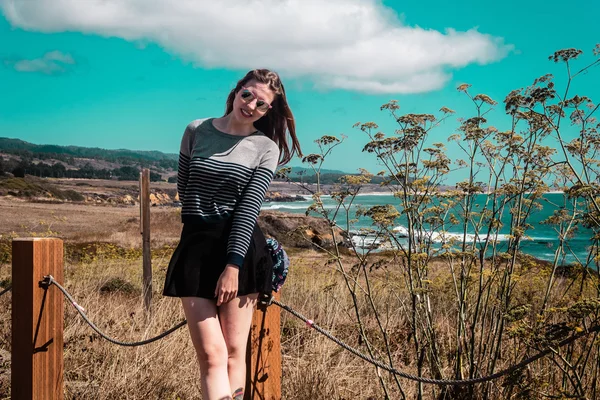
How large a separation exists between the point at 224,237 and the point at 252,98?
64cm

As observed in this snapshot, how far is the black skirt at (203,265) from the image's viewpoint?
2.31 m

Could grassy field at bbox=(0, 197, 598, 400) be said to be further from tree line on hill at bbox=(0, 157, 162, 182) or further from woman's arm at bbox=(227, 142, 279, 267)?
tree line on hill at bbox=(0, 157, 162, 182)

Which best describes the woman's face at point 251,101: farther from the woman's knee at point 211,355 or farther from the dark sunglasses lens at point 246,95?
the woman's knee at point 211,355

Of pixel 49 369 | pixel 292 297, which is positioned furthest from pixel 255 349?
pixel 292 297

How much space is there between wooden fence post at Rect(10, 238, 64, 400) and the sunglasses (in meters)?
1.44

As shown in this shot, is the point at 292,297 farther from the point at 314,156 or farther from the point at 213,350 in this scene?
the point at 213,350

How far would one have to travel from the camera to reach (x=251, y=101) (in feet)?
8.03

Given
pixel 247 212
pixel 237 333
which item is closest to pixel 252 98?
pixel 247 212

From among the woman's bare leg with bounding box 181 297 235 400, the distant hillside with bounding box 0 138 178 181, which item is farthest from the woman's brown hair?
the distant hillside with bounding box 0 138 178 181

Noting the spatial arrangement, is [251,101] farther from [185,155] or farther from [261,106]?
[185,155]

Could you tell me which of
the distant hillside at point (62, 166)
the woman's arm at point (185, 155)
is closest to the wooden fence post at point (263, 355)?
the woman's arm at point (185, 155)

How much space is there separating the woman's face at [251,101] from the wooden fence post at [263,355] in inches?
33.8

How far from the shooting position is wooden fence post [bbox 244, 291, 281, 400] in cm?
258

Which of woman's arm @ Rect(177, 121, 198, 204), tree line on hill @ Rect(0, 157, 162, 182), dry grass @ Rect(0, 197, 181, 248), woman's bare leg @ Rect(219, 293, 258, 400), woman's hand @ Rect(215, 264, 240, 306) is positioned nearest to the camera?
woman's hand @ Rect(215, 264, 240, 306)
